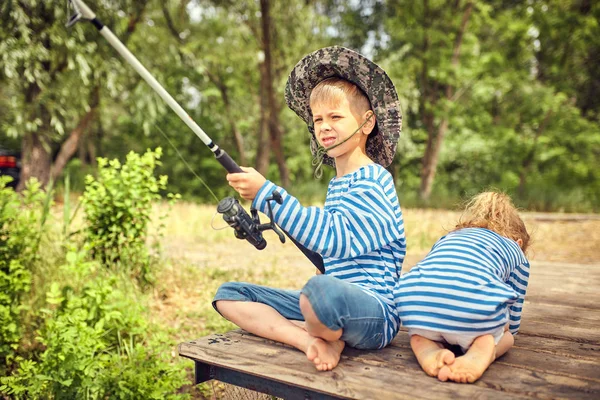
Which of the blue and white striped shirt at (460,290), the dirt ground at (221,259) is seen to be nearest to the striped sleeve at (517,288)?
the blue and white striped shirt at (460,290)

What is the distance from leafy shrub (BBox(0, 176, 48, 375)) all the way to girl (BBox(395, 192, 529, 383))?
7.72 feet

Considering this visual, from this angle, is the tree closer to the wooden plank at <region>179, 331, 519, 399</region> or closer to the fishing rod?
the wooden plank at <region>179, 331, 519, 399</region>

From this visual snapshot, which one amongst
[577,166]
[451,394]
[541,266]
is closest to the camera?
[451,394]

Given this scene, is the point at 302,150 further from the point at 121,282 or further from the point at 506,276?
the point at 506,276

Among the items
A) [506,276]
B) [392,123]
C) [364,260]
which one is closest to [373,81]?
[392,123]

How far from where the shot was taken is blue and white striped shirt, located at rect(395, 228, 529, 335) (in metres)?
1.91

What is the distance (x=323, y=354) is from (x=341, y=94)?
0.99m

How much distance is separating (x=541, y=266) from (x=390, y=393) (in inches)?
149

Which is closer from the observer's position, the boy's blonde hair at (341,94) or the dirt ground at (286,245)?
the boy's blonde hair at (341,94)

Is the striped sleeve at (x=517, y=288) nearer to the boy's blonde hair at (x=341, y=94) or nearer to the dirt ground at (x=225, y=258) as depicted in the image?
the dirt ground at (x=225, y=258)

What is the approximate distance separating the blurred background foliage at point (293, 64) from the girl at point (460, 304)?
9331 millimetres

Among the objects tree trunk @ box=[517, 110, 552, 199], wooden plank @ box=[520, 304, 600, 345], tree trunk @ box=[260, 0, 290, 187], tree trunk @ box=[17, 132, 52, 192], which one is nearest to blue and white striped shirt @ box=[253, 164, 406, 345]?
wooden plank @ box=[520, 304, 600, 345]

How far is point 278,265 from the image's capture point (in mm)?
5875

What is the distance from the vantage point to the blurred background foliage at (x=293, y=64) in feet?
35.4
